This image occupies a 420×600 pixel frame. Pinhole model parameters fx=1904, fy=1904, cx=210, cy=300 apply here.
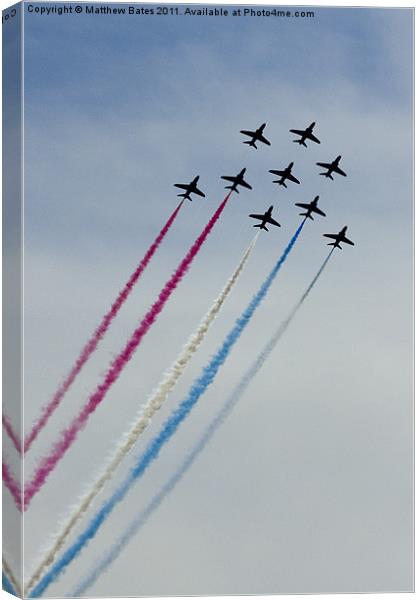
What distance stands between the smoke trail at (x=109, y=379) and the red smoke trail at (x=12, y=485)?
17 centimetres

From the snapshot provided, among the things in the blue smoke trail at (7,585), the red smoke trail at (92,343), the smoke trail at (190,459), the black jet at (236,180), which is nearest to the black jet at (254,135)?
the black jet at (236,180)

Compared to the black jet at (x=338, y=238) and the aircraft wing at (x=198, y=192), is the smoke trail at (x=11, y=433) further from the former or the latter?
the black jet at (x=338, y=238)

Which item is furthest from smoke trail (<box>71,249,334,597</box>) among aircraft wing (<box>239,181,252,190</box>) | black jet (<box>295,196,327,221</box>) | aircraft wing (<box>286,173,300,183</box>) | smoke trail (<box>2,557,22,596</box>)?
aircraft wing (<box>239,181,252,190</box>)

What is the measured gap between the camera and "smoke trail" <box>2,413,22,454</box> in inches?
1041

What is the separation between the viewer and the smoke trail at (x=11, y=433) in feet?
86.8

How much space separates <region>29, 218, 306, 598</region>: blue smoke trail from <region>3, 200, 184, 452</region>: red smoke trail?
141 centimetres

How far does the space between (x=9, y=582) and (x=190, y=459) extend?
3.14 m

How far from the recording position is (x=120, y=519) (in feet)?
87.0

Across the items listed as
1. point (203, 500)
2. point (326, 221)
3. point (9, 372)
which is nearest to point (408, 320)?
point (326, 221)

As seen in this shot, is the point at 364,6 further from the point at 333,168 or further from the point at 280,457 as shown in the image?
the point at 280,457

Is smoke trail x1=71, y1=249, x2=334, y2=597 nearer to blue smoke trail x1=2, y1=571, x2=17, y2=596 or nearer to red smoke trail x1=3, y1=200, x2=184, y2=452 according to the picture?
blue smoke trail x1=2, y1=571, x2=17, y2=596

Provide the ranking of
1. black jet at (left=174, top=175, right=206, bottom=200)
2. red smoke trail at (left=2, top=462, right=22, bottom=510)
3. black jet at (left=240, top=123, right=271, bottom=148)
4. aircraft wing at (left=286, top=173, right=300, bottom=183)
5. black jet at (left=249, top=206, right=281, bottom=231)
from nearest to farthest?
red smoke trail at (left=2, top=462, right=22, bottom=510) → black jet at (left=174, top=175, right=206, bottom=200) → black jet at (left=240, top=123, right=271, bottom=148) → black jet at (left=249, top=206, right=281, bottom=231) → aircraft wing at (left=286, top=173, right=300, bottom=183)

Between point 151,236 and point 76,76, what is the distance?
8.06 ft

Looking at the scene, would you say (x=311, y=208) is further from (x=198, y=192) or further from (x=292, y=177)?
(x=198, y=192)
